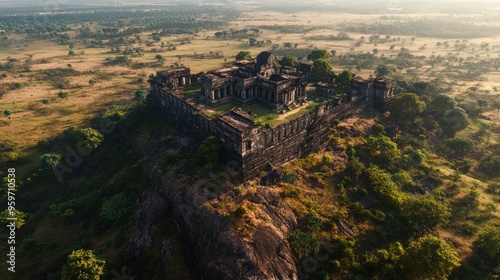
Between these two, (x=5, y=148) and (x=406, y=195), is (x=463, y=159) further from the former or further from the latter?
(x=5, y=148)

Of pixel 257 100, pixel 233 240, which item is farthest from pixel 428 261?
pixel 257 100

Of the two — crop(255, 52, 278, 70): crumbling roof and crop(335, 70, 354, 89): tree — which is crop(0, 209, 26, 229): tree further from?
crop(335, 70, 354, 89): tree

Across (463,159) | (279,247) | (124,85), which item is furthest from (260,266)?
(124,85)

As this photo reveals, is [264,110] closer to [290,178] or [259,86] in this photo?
[259,86]

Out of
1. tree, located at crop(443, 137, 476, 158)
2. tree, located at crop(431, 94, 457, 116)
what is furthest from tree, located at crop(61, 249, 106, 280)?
tree, located at crop(431, 94, 457, 116)

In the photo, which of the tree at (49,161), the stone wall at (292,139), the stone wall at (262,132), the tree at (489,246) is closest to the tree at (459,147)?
the stone wall at (262,132)

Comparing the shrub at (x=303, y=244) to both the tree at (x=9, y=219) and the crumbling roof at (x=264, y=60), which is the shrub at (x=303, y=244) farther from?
the tree at (x=9, y=219)

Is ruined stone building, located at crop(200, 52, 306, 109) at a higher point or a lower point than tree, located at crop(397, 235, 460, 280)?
higher
